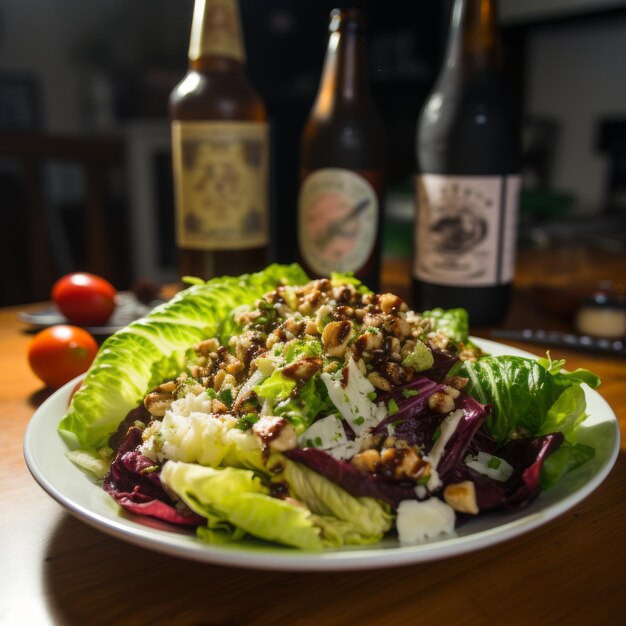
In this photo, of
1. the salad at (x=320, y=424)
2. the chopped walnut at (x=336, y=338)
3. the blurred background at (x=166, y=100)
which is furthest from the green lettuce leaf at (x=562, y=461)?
the blurred background at (x=166, y=100)

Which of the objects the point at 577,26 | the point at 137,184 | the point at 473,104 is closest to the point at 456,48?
the point at 473,104

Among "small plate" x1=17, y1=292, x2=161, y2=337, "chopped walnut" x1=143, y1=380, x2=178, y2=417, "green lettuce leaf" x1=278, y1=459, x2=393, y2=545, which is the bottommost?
"small plate" x1=17, y1=292, x2=161, y2=337

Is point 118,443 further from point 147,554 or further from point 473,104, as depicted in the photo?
point 473,104

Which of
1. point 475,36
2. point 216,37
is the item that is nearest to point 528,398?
point 475,36

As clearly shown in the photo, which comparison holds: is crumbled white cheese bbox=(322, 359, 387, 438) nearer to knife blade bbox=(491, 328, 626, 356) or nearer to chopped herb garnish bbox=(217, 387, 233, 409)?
chopped herb garnish bbox=(217, 387, 233, 409)

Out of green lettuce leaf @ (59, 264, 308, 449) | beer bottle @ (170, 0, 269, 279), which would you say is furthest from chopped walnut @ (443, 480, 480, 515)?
beer bottle @ (170, 0, 269, 279)

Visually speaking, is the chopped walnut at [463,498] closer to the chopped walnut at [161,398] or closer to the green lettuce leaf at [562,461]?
the green lettuce leaf at [562,461]
